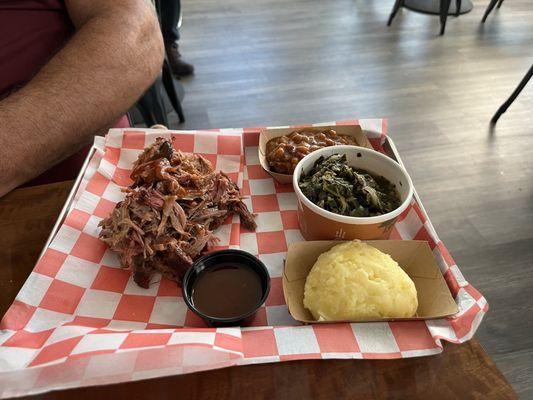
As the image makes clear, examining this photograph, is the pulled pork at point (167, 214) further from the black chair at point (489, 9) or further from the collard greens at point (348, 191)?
the black chair at point (489, 9)

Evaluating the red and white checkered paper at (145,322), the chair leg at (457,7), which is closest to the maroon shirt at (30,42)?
the red and white checkered paper at (145,322)

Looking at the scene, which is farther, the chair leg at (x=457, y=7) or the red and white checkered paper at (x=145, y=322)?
the chair leg at (x=457, y=7)

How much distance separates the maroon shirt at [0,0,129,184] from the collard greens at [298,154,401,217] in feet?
3.74

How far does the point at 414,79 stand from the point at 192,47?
2.94m

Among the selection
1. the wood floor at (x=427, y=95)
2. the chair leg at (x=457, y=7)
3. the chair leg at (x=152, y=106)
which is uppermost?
the chair leg at (x=152, y=106)

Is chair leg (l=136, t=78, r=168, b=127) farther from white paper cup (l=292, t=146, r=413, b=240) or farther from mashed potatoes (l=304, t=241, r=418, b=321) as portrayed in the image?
mashed potatoes (l=304, t=241, r=418, b=321)

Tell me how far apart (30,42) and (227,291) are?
1.48 m

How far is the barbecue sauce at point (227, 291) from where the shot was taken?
1146 mm

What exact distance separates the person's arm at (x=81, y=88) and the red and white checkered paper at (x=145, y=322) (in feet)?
0.60

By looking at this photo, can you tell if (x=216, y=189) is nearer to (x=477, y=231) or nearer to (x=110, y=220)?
(x=110, y=220)

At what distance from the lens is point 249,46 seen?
17.7 ft

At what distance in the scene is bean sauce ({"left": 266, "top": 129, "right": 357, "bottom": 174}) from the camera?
1619 millimetres

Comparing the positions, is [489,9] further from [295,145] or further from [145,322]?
[145,322]

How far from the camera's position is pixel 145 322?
118cm
